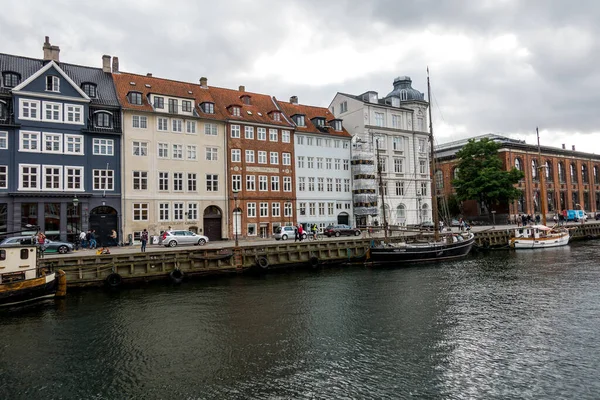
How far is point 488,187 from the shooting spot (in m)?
66.2

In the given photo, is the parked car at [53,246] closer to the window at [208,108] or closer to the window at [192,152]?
the window at [192,152]

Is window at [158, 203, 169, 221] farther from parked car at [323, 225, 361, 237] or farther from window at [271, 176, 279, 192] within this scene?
parked car at [323, 225, 361, 237]

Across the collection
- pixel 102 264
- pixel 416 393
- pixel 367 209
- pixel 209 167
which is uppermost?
pixel 209 167

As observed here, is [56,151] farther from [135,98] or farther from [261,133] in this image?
[261,133]

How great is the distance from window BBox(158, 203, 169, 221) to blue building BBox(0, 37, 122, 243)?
4173mm

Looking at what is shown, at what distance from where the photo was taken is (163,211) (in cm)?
4550

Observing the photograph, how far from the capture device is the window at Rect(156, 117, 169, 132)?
152ft

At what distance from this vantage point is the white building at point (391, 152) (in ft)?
197

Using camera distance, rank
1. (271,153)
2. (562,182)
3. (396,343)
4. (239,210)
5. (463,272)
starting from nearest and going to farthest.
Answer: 1. (396,343)
2. (463,272)
3. (239,210)
4. (271,153)
5. (562,182)

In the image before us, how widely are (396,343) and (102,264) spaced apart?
69.6ft

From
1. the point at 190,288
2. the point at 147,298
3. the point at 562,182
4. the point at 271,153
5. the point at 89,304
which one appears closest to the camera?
the point at 89,304

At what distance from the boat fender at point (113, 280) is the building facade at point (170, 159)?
1462 cm

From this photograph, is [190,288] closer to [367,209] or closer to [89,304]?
[89,304]

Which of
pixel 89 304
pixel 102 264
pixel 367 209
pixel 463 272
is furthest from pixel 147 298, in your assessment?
pixel 367 209
